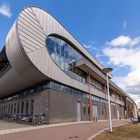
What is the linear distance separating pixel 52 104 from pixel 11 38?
9922mm

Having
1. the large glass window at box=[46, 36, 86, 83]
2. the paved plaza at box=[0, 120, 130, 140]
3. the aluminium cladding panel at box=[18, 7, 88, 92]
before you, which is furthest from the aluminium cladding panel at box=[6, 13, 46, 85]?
the paved plaza at box=[0, 120, 130, 140]

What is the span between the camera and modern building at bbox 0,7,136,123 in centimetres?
2201

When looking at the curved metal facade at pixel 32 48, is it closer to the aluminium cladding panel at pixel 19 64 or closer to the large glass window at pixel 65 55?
the aluminium cladding panel at pixel 19 64

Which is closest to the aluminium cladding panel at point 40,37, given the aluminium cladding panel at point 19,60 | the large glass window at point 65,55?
the aluminium cladding panel at point 19,60

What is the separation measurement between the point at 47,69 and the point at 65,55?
666cm

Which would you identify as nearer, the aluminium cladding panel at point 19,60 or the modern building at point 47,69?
the aluminium cladding panel at point 19,60

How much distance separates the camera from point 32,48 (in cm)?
2177

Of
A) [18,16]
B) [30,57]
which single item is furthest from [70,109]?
[18,16]

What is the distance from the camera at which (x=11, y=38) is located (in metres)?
22.8

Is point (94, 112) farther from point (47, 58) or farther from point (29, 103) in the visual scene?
point (47, 58)

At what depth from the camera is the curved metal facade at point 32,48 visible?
2133 cm

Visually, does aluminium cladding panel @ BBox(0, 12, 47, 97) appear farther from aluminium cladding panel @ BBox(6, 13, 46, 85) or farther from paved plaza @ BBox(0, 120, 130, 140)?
paved plaza @ BBox(0, 120, 130, 140)

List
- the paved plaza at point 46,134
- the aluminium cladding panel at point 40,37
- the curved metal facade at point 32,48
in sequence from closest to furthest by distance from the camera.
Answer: the paved plaza at point 46,134, the curved metal facade at point 32,48, the aluminium cladding panel at point 40,37

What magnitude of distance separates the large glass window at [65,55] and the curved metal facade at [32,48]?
1133 mm
